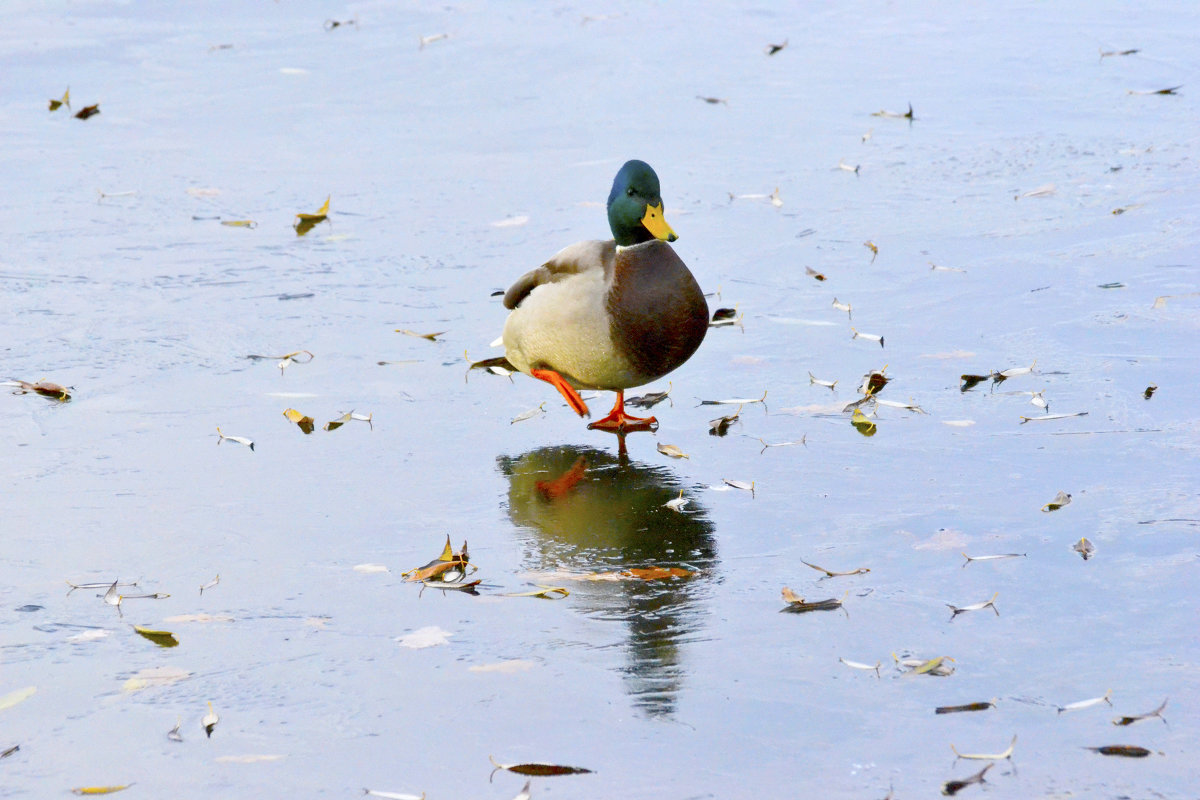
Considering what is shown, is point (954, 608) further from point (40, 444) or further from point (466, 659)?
point (40, 444)

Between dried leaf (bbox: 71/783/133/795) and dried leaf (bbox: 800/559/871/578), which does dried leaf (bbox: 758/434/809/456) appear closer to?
dried leaf (bbox: 800/559/871/578)

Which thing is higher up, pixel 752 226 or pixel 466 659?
pixel 752 226

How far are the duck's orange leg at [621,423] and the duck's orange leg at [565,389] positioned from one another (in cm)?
9

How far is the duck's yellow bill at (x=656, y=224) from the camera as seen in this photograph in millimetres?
4535

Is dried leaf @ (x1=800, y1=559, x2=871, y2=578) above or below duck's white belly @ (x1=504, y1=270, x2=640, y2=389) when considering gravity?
below

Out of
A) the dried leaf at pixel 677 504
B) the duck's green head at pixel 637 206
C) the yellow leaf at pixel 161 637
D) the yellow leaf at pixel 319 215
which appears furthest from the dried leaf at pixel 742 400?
the yellow leaf at pixel 319 215

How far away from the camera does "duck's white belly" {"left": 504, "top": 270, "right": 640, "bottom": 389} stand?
178 inches

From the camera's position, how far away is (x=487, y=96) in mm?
8727

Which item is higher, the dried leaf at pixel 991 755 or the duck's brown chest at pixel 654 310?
the duck's brown chest at pixel 654 310

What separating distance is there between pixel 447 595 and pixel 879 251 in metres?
3.35

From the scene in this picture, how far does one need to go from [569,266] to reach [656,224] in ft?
1.11

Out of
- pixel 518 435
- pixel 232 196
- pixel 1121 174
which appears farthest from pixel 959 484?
pixel 232 196

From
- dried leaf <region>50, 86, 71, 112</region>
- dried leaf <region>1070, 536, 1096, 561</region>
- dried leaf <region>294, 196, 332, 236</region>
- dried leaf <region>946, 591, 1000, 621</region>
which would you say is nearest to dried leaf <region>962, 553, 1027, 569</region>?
dried leaf <region>1070, 536, 1096, 561</region>

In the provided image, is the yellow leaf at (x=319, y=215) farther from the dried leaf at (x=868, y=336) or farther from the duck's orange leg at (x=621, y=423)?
the dried leaf at (x=868, y=336)
